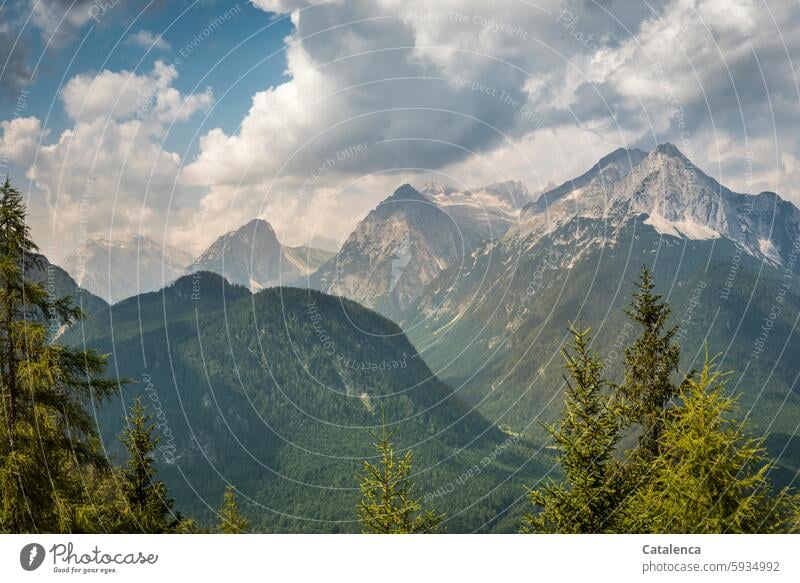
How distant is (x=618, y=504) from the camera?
49.8 ft

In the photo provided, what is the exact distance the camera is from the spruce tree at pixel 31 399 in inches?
503

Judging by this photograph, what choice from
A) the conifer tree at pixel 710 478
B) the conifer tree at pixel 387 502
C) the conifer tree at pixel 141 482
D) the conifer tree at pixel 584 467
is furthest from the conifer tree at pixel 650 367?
the conifer tree at pixel 141 482

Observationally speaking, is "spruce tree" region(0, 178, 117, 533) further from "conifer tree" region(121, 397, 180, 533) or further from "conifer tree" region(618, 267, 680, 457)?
"conifer tree" region(618, 267, 680, 457)

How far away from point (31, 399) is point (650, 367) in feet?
59.4

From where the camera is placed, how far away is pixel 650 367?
2214cm
